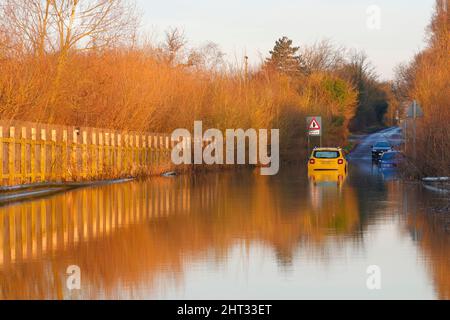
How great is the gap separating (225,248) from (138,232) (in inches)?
117

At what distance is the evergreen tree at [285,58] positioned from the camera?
120656 millimetres

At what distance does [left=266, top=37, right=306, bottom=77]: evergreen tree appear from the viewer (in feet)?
396

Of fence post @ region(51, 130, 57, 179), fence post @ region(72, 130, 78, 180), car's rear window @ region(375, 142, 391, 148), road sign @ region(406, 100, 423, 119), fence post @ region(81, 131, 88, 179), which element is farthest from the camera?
car's rear window @ region(375, 142, 391, 148)

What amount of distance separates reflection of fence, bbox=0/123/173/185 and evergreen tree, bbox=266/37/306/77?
245 feet

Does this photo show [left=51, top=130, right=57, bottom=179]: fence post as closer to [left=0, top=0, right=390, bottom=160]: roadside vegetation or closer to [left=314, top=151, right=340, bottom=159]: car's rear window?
[left=0, top=0, right=390, bottom=160]: roadside vegetation

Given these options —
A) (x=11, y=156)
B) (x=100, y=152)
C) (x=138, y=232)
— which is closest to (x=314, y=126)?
(x=100, y=152)

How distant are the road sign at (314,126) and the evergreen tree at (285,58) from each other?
1707 inches

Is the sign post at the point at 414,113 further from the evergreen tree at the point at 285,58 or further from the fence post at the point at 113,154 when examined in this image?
the evergreen tree at the point at 285,58

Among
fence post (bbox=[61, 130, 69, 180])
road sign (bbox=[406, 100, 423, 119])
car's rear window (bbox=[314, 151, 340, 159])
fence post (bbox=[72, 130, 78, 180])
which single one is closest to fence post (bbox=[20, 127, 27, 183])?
fence post (bbox=[61, 130, 69, 180])

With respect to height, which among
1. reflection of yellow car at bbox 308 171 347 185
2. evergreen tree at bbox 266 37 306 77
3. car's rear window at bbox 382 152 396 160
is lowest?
reflection of yellow car at bbox 308 171 347 185

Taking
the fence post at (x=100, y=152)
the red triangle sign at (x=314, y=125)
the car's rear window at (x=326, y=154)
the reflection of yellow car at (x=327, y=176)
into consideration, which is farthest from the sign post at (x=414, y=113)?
the red triangle sign at (x=314, y=125)
